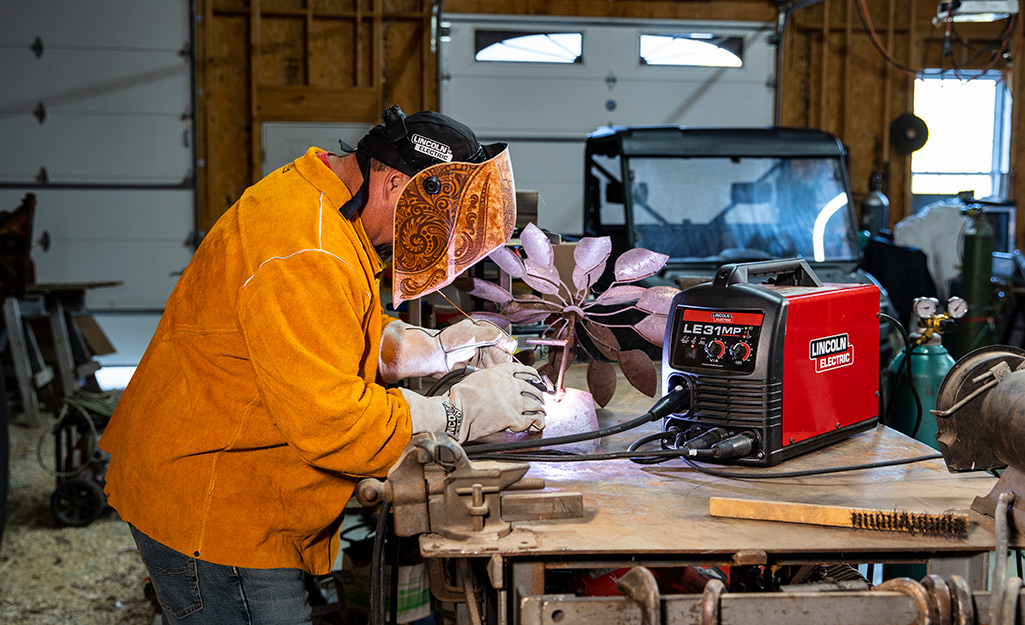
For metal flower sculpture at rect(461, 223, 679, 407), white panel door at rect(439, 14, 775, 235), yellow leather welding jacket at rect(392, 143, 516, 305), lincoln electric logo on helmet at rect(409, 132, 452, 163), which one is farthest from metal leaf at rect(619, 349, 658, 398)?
white panel door at rect(439, 14, 775, 235)

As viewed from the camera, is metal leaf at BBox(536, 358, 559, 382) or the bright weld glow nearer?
metal leaf at BBox(536, 358, 559, 382)

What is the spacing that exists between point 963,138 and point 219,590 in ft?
29.6

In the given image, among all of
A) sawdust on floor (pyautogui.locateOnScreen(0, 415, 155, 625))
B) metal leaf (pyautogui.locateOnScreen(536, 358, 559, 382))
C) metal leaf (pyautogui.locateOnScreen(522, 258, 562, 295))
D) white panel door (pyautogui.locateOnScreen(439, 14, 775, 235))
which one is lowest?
sawdust on floor (pyautogui.locateOnScreen(0, 415, 155, 625))

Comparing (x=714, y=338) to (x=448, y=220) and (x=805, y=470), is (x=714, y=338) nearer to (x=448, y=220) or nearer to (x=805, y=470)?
(x=805, y=470)

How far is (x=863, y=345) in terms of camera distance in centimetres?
198

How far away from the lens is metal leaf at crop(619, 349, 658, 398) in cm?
203

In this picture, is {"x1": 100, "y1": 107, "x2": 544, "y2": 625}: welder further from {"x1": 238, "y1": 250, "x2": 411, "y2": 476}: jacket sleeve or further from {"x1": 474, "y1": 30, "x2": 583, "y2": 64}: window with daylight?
{"x1": 474, "y1": 30, "x2": 583, "y2": 64}: window with daylight

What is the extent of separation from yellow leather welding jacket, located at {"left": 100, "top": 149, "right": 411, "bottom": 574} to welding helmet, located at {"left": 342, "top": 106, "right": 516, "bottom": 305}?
90 millimetres

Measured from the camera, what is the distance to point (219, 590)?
1597mm

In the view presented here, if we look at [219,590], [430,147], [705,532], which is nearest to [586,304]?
[430,147]

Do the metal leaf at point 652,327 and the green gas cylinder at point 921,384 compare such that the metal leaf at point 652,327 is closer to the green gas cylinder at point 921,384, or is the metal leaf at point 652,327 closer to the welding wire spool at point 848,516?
the welding wire spool at point 848,516

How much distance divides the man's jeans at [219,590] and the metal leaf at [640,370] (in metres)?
0.87

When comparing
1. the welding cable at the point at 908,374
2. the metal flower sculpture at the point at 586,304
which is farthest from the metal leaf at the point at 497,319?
the welding cable at the point at 908,374

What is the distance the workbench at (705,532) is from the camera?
1.34 meters
